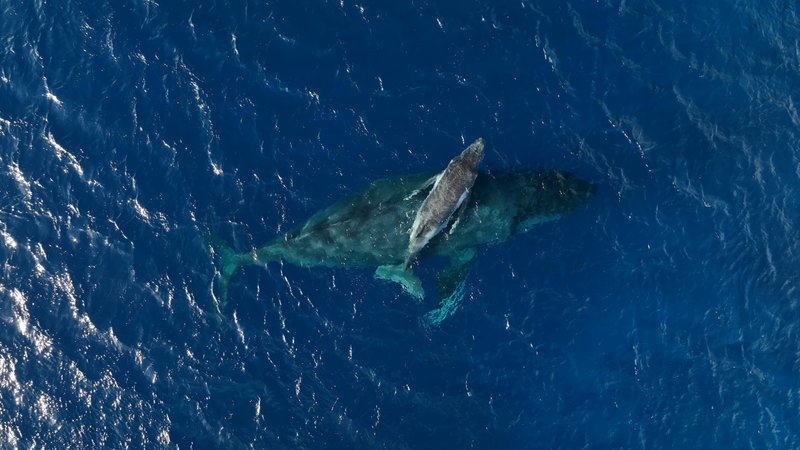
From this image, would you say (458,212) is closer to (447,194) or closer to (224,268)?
(447,194)

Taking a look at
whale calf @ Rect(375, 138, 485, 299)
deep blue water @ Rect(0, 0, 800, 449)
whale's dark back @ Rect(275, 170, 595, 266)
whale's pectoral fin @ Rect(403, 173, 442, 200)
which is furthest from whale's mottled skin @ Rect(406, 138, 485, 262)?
deep blue water @ Rect(0, 0, 800, 449)

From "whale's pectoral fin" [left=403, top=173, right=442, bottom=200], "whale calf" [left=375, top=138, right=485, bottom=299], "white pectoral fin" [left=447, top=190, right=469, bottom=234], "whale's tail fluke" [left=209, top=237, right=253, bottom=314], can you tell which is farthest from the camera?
"whale's tail fluke" [left=209, top=237, right=253, bottom=314]

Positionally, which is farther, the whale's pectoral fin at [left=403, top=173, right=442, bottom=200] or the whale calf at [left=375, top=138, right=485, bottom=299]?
the whale's pectoral fin at [left=403, top=173, right=442, bottom=200]

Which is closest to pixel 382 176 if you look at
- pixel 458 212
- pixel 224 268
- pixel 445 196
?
pixel 445 196

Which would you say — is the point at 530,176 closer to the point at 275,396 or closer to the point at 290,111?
the point at 290,111

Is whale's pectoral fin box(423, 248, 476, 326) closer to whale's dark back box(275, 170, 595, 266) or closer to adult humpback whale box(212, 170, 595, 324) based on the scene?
adult humpback whale box(212, 170, 595, 324)

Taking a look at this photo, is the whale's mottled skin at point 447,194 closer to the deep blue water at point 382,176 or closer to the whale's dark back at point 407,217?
the whale's dark back at point 407,217
